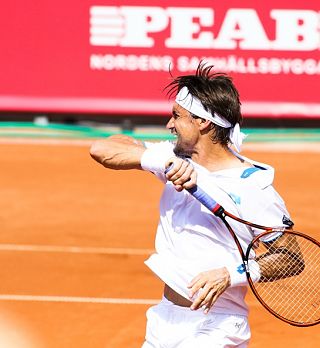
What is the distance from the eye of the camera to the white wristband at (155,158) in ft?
15.8

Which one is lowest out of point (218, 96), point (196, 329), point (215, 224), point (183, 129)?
point (196, 329)

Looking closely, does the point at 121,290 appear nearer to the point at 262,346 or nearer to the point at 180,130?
the point at 262,346

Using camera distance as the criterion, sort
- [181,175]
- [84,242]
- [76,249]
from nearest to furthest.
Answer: [181,175], [76,249], [84,242]

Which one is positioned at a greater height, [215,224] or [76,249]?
[215,224]

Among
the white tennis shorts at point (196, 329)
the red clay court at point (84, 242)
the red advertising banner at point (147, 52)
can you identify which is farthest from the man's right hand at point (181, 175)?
the red advertising banner at point (147, 52)

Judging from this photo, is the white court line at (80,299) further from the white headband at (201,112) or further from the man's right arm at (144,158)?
the white headband at (201,112)

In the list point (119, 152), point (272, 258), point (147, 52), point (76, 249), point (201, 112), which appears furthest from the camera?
point (147, 52)

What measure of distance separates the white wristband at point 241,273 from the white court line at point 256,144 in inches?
507

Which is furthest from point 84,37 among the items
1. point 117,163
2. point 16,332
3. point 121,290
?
point 117,163

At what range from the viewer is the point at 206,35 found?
17688 mm

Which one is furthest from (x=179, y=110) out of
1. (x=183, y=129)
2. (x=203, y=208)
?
(x=203, y=208)

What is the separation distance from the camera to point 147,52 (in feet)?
58.6

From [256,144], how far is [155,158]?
43.7 feet

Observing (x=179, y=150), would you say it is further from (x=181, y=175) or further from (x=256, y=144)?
(x=256, y=144)
